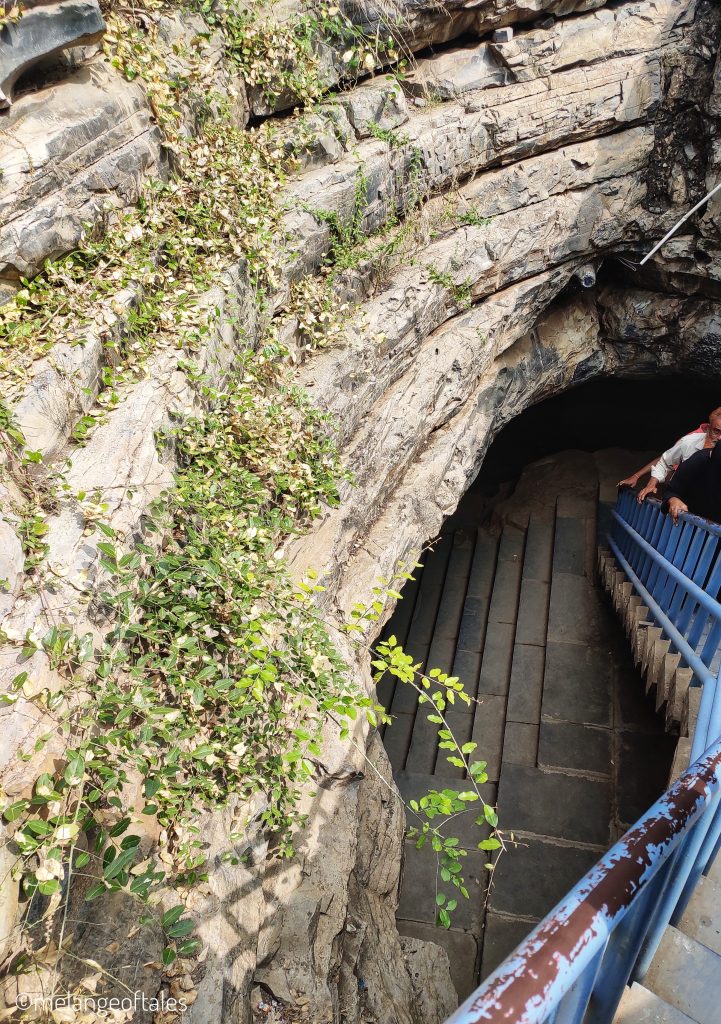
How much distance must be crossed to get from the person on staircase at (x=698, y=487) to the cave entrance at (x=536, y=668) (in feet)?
4.64

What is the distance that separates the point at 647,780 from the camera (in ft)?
16.2

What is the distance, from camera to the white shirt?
4637 mm

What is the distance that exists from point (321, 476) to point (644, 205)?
15.5 ft

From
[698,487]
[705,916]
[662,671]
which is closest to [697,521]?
[698,487]

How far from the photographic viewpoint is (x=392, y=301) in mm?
4859

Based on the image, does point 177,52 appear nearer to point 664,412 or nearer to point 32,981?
point 32,981

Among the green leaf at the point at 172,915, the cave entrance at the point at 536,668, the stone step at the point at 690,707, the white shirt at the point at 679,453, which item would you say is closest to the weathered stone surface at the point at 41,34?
the green leaf at the point at 172,915

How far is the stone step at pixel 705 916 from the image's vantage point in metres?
1.80

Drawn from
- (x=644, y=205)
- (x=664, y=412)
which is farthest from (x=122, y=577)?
(x=664, y=412)

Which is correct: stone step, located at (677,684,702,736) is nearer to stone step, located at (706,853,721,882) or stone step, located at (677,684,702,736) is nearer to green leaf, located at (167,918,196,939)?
stone step, located at (706,853,721,882)

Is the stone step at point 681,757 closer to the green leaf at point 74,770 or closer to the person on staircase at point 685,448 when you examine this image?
the person on staircase at point 685,448

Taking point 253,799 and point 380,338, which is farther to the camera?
point 380,338

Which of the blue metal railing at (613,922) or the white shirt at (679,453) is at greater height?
the blue metal railing at (613,922)

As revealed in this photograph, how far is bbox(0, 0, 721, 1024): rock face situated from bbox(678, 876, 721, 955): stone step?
150cm
